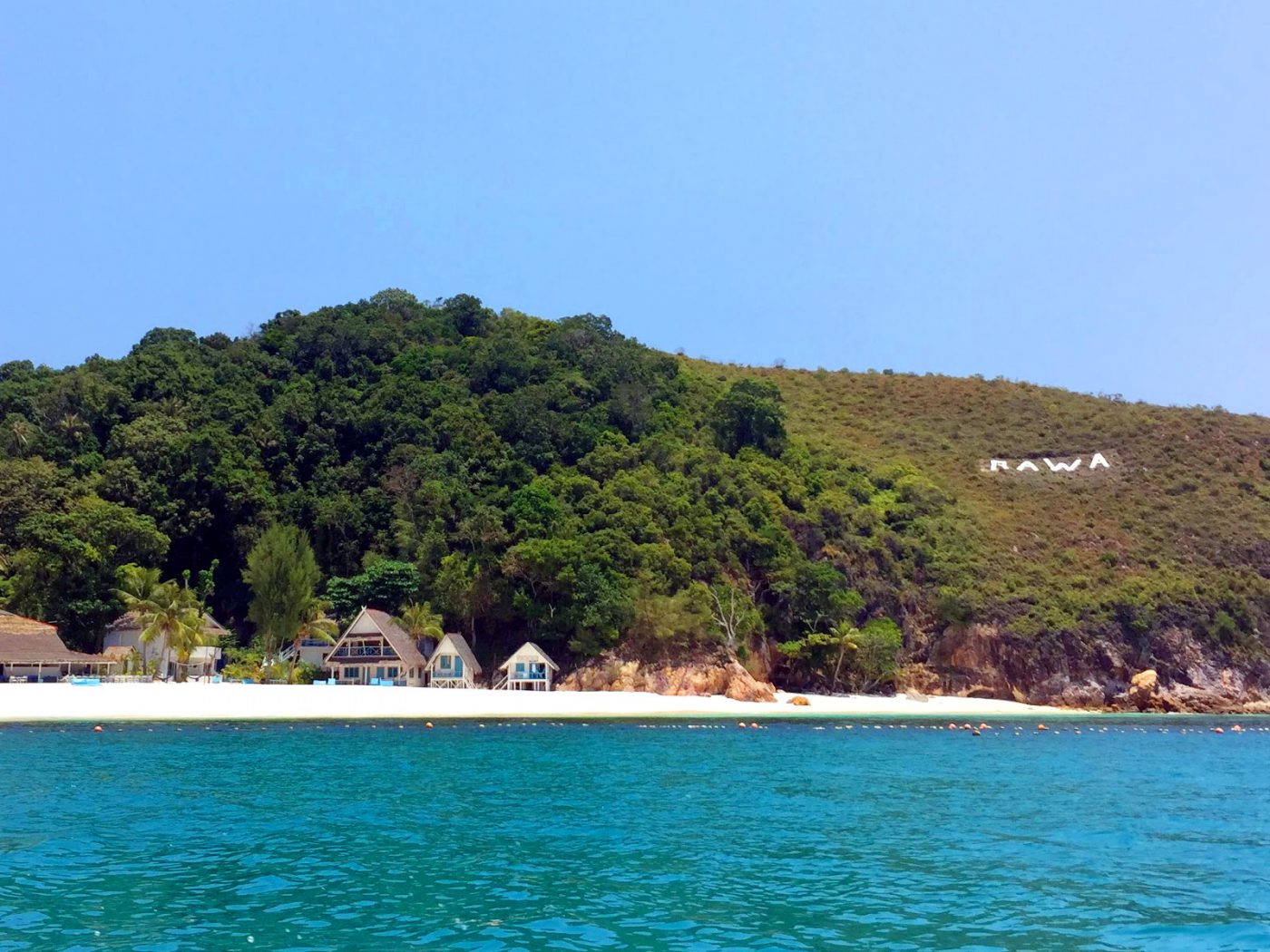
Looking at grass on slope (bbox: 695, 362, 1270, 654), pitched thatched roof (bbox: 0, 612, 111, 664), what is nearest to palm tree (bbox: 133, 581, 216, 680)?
pitched thatched roof (bbox: 0, 612, 111, 664)

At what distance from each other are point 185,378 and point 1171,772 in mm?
65537

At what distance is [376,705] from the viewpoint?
146ft

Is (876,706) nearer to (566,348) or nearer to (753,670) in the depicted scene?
(753,670)

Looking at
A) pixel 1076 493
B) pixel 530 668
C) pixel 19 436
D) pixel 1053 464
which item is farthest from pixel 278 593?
pixel 1053 464

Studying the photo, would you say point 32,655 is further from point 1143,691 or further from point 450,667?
point 1143,691

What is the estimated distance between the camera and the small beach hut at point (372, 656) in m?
53.3

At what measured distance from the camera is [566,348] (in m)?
82.8

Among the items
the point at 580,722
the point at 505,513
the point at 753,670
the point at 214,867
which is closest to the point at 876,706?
the point at 753,670

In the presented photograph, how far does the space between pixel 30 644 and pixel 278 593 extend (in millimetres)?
12560

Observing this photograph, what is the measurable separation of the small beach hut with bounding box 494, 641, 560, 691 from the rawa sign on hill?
44.3 m

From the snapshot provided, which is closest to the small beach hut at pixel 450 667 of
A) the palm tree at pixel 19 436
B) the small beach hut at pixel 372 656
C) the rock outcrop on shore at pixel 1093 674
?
the small beach hut at pixel 372 656

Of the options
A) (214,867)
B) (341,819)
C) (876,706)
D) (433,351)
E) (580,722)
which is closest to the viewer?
(214,867)

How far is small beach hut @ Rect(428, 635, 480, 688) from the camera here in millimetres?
54312

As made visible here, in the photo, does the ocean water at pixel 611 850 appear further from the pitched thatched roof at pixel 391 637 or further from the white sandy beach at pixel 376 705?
the pitched thatched roof at pixel 391 637
